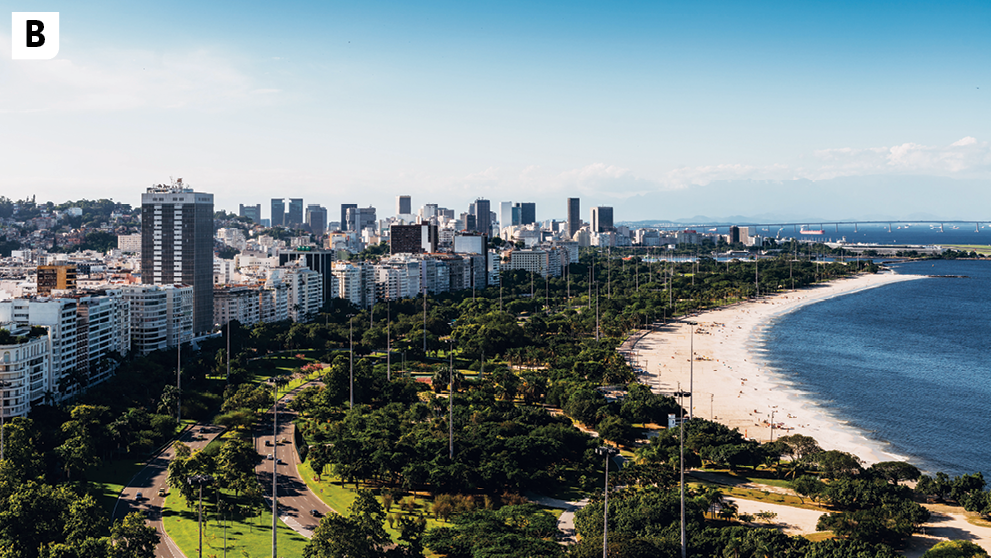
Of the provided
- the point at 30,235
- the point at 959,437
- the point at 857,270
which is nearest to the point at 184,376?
the point at 959,437

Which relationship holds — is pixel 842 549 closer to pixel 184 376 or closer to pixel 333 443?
pixel 333 443

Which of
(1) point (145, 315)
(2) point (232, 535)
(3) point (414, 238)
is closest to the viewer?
(2) point (232, 535)

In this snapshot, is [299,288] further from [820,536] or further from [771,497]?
[820,536]

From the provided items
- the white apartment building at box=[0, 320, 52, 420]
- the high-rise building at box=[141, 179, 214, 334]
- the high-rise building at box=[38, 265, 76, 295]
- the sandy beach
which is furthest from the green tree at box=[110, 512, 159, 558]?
the high-rise building at box=[141, 179, 214, 334]

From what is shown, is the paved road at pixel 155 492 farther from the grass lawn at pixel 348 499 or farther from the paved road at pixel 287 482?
the grass lawn at pixel 348 499

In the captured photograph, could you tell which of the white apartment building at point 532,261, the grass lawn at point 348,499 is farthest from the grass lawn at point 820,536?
the white apartment building at point 532,261

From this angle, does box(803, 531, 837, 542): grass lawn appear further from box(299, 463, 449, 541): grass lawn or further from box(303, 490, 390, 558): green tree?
box(303, 490, 390, 558): green tree

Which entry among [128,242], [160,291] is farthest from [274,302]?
[128,242]
